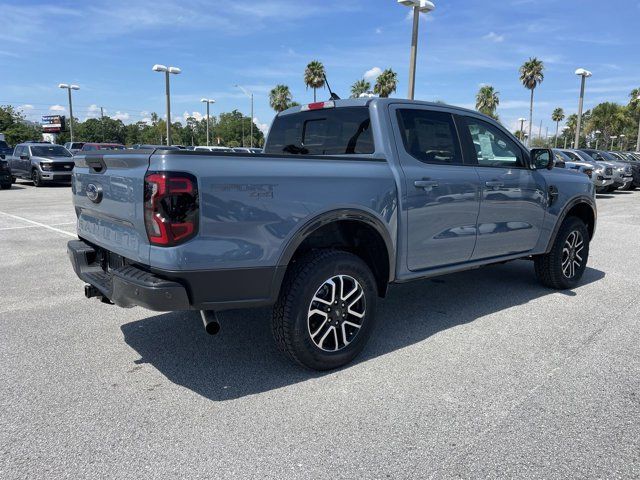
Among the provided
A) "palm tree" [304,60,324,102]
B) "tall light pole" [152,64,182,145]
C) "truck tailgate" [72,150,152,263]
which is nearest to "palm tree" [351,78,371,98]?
"palm tree" [304,60,324,102]

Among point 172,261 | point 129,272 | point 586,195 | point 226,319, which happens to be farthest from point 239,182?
point 586,195

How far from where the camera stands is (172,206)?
2750 millimetres

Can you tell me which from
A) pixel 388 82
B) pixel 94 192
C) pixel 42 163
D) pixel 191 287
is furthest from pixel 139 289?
pixel 388 82

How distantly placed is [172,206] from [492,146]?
3.19 metres

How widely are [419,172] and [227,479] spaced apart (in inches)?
100

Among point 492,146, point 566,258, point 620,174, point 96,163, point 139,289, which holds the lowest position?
point 566,258

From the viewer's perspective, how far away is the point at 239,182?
9.46 feet

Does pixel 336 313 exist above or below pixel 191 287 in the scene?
below

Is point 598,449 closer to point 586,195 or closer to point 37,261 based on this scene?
point 586,195

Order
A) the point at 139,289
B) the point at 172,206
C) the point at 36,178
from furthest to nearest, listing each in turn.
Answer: the point at 36,178
the point at 139,289
the point at 172,206

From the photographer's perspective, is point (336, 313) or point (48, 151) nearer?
point (336, 313)

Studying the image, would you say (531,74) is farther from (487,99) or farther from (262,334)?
(262,334)

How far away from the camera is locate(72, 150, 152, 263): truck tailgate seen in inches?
115

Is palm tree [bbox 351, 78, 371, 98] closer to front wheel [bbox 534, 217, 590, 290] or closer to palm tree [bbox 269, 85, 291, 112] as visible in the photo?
palm tree [bbox 269, 85, 291, 112]
